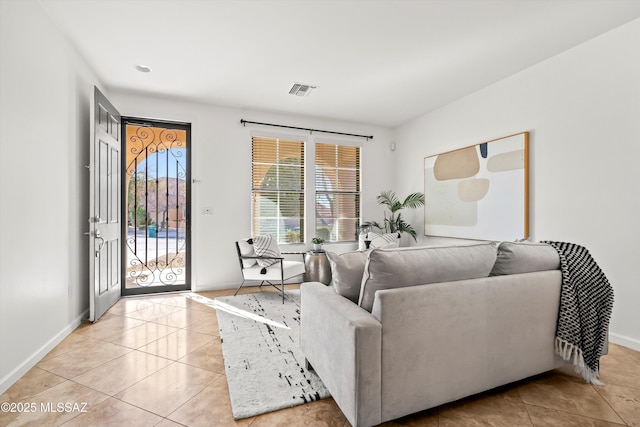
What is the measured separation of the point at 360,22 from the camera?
Result: 248 centimetres

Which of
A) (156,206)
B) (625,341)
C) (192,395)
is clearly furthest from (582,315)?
(156,206)

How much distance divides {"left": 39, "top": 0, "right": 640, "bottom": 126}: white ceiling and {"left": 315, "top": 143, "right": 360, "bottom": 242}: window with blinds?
131cm

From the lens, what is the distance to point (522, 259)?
1851 mm

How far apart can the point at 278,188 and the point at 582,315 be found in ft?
12.5

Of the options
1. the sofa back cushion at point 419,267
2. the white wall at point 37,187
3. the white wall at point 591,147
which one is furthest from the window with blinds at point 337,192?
the sofa back cushion at point 419,267

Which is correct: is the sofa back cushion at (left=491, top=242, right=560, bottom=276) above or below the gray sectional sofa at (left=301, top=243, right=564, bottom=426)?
above

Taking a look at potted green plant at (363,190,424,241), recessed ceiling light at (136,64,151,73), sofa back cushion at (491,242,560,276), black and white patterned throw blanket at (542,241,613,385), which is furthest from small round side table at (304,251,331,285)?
recessed ceiling light at (136,64,151,73)

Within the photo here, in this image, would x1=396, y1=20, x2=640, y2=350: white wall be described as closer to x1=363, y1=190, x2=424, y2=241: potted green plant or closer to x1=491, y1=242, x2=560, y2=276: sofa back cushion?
x1=491, y1=242, x2=560, y2=276: sofa back cushion

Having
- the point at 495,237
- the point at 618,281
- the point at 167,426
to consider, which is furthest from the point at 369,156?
the point at 167,426

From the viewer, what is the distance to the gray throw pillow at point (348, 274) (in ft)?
5.65

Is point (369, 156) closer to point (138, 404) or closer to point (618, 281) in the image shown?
point (618, 281)

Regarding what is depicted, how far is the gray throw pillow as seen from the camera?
5.65 feet

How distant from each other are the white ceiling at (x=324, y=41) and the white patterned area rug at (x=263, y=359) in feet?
8.67

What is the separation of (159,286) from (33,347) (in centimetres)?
204
